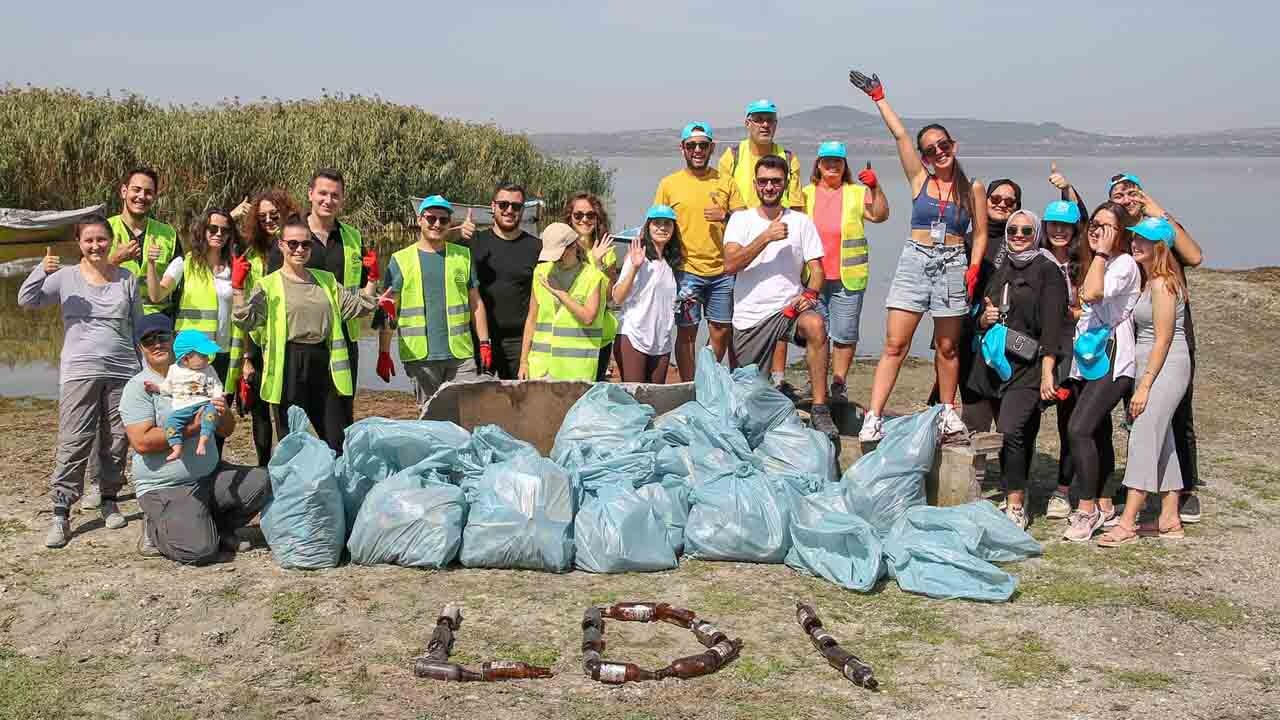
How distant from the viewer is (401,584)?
5285 millimetres

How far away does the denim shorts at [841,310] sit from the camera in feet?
22.5

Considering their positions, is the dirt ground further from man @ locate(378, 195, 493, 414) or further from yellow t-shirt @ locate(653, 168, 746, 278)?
yellow t-shirt @ locate(653, 168, 746, 278)

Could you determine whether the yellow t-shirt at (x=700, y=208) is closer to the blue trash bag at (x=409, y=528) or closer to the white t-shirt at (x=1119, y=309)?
the white t-shirt at (x=1119, y=309)

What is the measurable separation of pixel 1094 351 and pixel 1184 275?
0.68 meters

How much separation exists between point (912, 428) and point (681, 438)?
3.74 feet

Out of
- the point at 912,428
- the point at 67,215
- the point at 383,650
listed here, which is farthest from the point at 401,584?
the point at 67,215

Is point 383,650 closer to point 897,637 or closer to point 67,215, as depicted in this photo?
point 897,637

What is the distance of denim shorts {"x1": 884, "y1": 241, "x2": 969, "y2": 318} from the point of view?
6293 mm

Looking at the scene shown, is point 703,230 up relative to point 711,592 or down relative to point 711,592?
up

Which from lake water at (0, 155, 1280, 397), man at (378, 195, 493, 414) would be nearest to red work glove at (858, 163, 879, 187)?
man at (378, 195, 493, 414)

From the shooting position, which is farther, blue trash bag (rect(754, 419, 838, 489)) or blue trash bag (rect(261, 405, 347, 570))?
blue trash bag (rect(754, 419, 838, 489))

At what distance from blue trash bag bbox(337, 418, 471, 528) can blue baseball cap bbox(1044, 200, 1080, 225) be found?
317cm

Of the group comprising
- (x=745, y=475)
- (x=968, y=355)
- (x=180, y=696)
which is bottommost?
(x=180, y=696)

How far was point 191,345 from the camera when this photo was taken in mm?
5426
